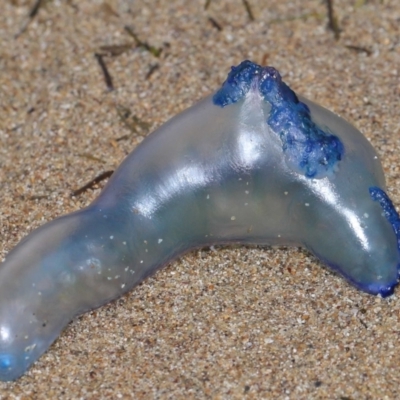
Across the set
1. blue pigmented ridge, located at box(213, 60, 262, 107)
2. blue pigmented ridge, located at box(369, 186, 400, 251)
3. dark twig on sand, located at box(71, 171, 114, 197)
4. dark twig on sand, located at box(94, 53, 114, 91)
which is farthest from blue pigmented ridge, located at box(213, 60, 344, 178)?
dark twig on sand, located at box(94, 53, 114, 91)

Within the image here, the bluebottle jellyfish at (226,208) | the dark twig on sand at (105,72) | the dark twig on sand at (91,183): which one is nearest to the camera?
the bluebottle jellyfish at (226,208)

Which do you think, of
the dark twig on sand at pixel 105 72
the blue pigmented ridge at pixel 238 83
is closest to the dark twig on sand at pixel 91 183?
the dark twig on sand at pixel 105 72

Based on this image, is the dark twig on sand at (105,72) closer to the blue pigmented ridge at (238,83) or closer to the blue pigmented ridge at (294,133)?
the blue pigmented ridge at (238,83)

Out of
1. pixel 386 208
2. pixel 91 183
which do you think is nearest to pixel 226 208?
pixel 386 208

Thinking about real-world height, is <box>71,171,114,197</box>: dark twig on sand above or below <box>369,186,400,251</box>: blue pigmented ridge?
below

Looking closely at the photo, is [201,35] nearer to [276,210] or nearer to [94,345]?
[276,210]

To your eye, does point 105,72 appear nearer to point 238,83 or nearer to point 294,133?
point 238,83

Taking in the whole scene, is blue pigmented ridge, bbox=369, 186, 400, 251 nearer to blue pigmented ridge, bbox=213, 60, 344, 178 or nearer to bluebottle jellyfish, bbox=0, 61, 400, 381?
bluebottle jellyfish, bbox=0, 61, 400, 381
